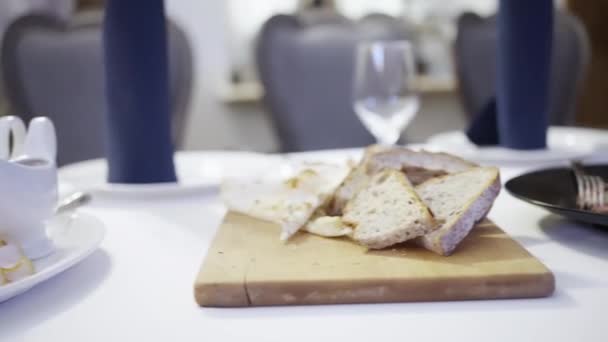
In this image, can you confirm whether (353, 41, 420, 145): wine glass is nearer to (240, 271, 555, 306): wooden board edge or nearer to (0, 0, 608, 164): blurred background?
(0, 0, 608, 164): blurred background

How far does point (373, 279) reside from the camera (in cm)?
40

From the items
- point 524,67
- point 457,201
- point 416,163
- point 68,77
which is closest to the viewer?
point 457,201

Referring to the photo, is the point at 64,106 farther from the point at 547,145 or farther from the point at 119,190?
the point at 547,145

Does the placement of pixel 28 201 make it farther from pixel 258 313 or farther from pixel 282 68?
Answer: pixel 282 68

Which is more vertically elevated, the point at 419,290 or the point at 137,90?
the point at 137,90

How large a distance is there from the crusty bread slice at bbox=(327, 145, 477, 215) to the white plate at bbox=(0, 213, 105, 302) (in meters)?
0.23

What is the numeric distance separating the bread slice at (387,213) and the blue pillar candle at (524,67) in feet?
Answer: 1.36

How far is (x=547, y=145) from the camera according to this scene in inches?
37.4

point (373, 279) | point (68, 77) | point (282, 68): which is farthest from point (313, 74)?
point (373, 279)

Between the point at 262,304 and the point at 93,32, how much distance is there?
1402mm

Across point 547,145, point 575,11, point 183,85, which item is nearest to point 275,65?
point 183,85

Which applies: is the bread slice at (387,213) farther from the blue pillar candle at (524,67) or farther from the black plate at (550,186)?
the blue pillar candle at (524,67)

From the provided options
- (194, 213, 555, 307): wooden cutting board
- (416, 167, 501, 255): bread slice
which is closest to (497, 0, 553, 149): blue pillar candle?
(416, 167, 501, 255): bread slice

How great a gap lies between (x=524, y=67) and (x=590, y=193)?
0.35 metres
